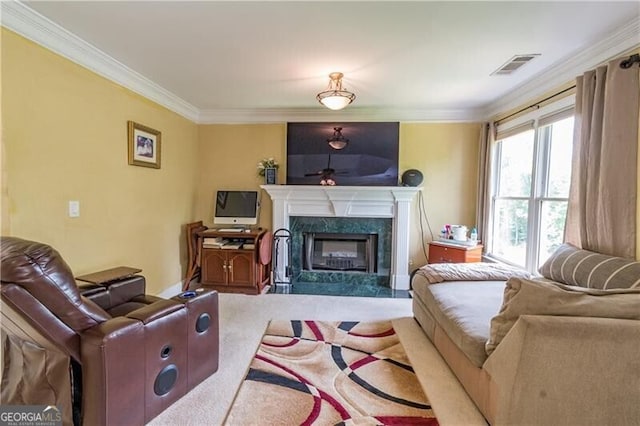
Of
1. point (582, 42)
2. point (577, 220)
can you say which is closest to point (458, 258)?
point (577, 220)

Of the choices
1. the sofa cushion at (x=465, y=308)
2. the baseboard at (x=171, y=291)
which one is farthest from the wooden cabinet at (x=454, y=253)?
the baseboard at (x=171, y=291)

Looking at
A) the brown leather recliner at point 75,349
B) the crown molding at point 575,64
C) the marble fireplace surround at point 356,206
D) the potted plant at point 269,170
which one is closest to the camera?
the brown leather recliner at point 75,349

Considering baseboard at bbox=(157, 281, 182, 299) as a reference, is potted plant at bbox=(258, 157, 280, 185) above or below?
above

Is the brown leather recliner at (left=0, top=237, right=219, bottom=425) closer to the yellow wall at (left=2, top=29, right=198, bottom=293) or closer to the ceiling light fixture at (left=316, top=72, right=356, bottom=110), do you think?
the yellow wall at (left=2, top=29, right=198, bottom=293)

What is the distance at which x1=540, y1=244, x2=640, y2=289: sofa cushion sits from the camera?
75.4 inches

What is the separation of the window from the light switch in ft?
14.0

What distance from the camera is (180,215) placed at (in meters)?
4.19

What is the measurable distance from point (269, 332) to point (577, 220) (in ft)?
9.12

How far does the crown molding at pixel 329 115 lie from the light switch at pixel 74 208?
2455mm

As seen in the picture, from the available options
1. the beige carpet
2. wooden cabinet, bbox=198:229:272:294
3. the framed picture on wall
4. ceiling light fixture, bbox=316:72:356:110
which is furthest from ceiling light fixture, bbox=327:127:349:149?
the framed picture on wall

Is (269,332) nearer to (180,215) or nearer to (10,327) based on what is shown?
(10,327)

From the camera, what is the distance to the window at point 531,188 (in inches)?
117

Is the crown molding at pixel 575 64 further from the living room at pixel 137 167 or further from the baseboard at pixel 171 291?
the baseboard at pixel 171 291

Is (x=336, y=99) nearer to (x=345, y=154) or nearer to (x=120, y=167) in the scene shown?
(x=345, y=154)
